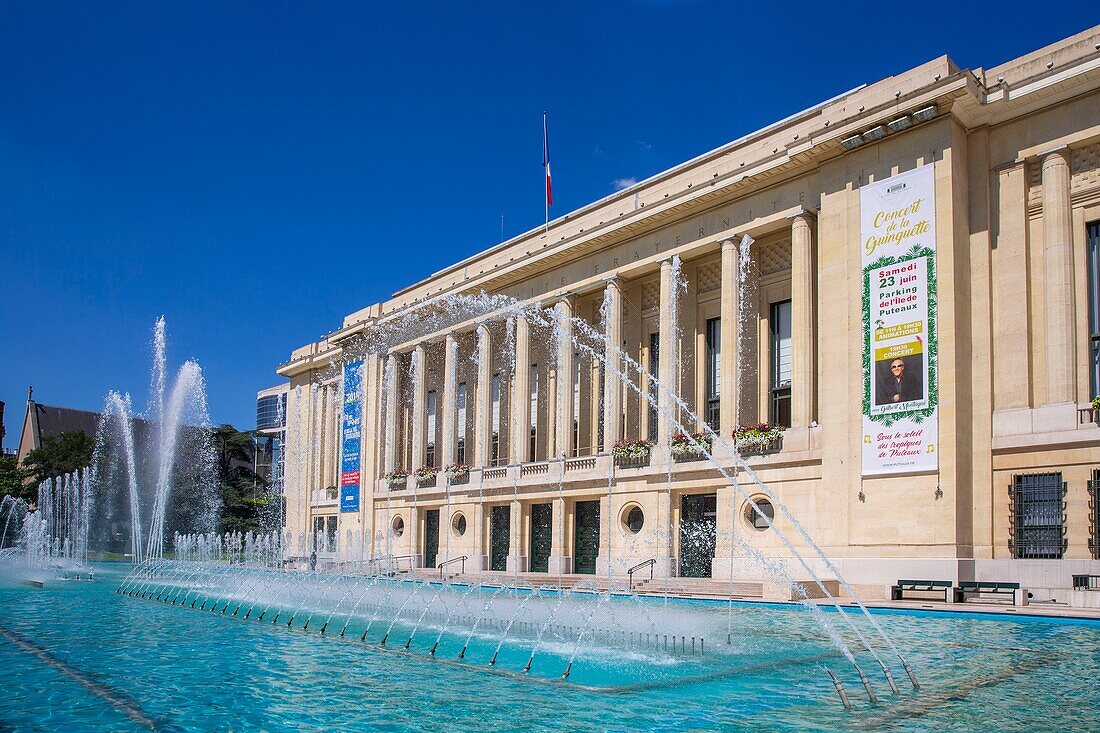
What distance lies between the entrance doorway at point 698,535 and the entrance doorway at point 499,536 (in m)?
11.5

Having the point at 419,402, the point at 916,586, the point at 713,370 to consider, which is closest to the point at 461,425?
the point at 419,402

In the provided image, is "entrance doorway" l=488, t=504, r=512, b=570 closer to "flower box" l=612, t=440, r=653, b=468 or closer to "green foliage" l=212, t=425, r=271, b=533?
"flower box" l=612, t=440, r=653, b=468

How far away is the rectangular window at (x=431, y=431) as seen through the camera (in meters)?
51.0

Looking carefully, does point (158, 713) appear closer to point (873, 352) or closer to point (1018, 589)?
point (1018, 589)

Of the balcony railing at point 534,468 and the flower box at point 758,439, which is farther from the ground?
the flower box at point 758,439

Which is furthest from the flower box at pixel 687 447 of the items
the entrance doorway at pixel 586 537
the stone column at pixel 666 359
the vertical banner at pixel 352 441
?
the vertical banner at pixel 352 441

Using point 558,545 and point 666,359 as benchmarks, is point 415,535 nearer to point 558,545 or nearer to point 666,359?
point 558,545

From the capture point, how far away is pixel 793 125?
3169 centimetres

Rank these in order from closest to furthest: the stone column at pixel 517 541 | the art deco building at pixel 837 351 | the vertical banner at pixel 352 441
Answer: the art deco building at pixel 837 351 → the stone column at pixel 517 541 → the vertical banner at pixel 352 441

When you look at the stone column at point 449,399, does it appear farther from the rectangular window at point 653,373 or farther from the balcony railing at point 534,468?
the rectangular window at point 653,373

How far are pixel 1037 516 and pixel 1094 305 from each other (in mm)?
5697

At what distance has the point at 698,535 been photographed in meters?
32.6

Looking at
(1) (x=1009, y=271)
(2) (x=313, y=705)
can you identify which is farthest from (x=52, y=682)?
(1) (x=1009, y=271)

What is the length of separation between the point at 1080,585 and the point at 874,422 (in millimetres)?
6668
